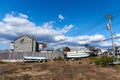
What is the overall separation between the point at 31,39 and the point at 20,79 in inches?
1669

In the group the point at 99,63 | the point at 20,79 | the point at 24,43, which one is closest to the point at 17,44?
the point at 24,43

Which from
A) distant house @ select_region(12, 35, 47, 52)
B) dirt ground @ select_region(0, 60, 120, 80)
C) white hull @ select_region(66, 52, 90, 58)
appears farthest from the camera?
distant house @ select_region(12, 35, 47, 52)

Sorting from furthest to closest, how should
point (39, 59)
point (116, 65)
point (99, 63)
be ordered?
point (39, 59), point (99, 63), point (116, 65)

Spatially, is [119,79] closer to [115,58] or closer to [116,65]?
[116,65]

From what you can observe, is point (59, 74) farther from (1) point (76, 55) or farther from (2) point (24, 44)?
(2) point (24, 44)

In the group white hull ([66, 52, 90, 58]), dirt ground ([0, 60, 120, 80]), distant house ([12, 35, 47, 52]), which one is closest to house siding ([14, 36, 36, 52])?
distant house ([12, 35, 47, 52])

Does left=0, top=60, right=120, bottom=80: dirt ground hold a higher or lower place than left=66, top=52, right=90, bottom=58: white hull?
lower

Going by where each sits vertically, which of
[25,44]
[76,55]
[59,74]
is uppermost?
[25,44]

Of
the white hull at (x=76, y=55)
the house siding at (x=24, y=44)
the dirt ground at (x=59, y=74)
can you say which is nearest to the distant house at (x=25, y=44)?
the house siding at (x=24, y=44)

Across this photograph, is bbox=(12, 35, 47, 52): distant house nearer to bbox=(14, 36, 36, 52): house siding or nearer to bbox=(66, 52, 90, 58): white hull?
bbox=(14, 36, 36, 52): house siding

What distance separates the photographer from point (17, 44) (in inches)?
2340

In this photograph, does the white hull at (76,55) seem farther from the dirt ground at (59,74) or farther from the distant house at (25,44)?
the dirt ground at (59,74)

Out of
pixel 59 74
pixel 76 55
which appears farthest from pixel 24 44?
pixel 59 74

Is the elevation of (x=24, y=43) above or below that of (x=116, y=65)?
above
